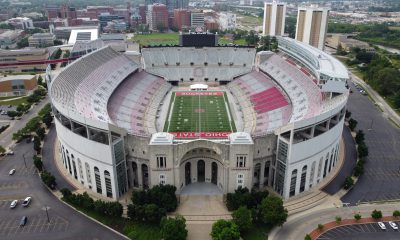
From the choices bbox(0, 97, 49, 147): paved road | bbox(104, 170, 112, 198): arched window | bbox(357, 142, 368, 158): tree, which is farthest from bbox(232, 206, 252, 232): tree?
bbox(0, 97, 49, 147): paved road

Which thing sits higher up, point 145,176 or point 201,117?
point 201,117

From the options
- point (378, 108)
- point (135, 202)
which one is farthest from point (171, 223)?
point (378, 108)

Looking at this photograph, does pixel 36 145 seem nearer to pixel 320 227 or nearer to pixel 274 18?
pixel 320 227

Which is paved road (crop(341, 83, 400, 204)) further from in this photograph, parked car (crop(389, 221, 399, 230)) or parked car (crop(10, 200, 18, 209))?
parked car (crop(10, 200, 18, 209))

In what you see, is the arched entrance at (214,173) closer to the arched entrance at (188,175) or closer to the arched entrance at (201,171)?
the arched entrance at (201,171)

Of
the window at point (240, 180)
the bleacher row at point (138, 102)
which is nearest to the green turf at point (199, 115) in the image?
the bleacher row at point (138, 102)

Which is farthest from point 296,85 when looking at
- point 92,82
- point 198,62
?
point 92,82
